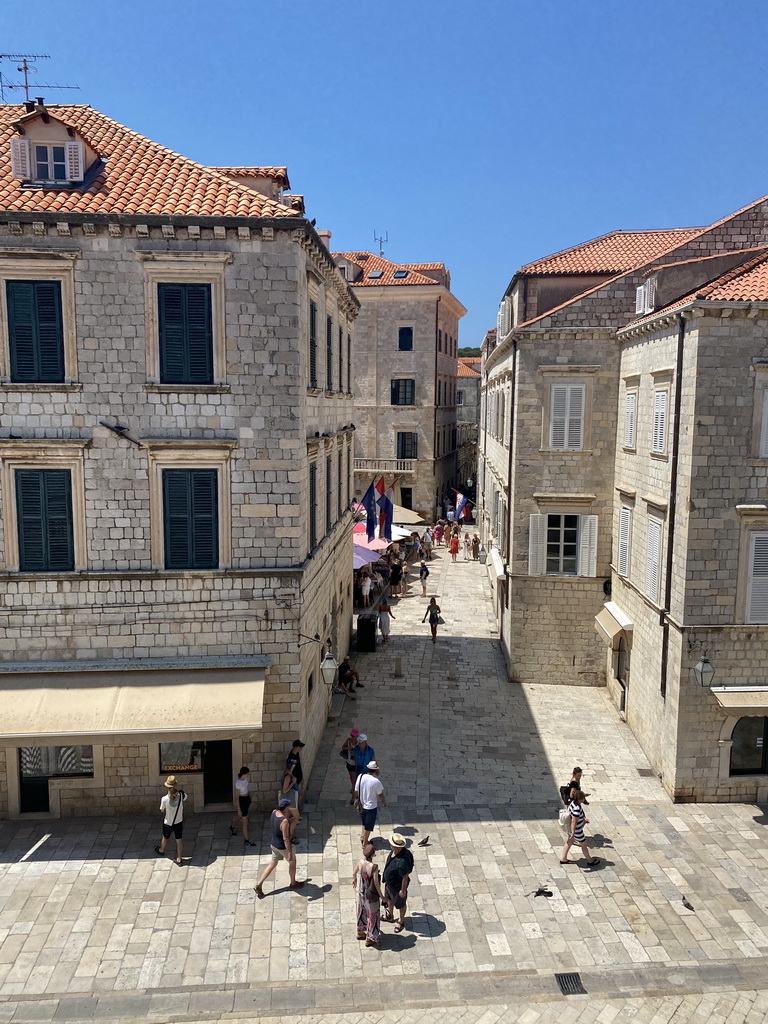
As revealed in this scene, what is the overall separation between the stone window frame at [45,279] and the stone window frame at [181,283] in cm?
128

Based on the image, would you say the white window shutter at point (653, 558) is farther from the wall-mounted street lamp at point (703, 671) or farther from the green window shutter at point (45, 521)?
the green window shutter at point (45, 521)

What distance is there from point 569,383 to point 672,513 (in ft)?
20.0

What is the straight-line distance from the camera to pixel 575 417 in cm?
2138

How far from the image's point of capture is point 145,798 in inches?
594

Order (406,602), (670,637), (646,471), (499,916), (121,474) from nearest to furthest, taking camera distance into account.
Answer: (499,916) → (121,474) → (670,637) → (646,471) → (406,602)

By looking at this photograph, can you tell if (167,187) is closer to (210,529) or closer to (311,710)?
(210,529)

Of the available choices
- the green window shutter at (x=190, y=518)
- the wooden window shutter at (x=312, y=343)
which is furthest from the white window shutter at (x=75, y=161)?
the green window shutter at (x=190, y=518)

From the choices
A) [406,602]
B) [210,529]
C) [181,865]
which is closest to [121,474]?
[210,529]

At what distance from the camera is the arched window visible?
636 inches

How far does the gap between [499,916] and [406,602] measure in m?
20.5

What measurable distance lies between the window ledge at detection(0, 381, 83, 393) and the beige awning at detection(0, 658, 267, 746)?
16.8ft

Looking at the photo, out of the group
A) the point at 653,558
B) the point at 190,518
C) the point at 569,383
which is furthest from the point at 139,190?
the point at 653,558

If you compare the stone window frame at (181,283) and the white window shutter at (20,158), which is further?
the white window shutter at (20,158)

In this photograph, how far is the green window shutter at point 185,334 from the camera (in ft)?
46.9
